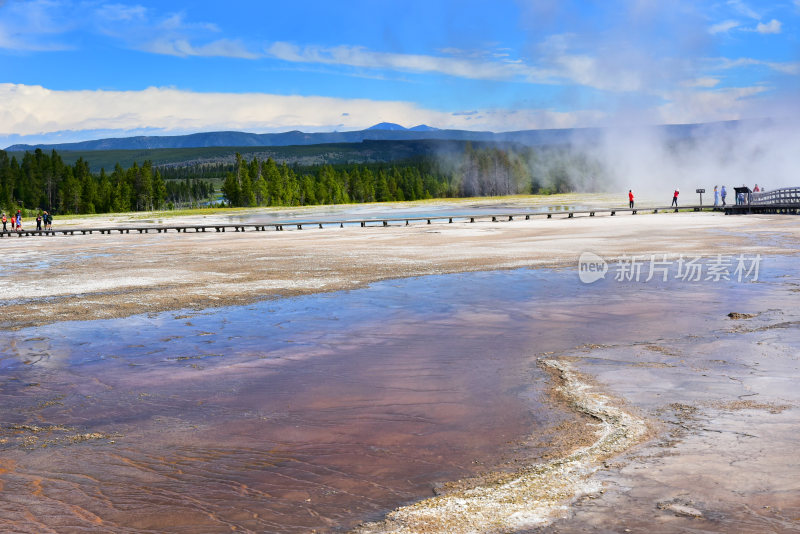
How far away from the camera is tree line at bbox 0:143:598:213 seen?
370ft

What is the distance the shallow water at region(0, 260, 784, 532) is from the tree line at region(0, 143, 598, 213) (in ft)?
330

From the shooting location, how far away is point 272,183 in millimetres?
125312

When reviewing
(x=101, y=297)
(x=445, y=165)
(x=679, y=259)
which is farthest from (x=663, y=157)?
(x=101, y=297)

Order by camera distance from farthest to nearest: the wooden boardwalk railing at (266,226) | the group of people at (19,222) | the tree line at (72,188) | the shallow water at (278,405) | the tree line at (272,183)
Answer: the tree line at (272,183) → the tree line at (72,188) → the group of people at (19,222) → the wooden boardwalk railing at (266,226) → the shallow water at (278,405)

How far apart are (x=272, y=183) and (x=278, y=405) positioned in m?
120

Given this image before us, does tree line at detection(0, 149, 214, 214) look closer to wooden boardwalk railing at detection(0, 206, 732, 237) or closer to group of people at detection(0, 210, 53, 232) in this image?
group of people at detection(0, 210, 53, 232)

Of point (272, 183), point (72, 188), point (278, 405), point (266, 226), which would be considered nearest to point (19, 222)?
point (266, 226)

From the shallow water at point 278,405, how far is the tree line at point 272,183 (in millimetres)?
100518

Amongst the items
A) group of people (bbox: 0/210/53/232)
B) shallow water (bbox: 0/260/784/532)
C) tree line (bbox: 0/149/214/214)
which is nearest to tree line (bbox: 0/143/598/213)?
tree line (bbox: 0/149/214/214)

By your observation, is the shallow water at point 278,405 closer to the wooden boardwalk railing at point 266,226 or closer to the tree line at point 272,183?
the wooden boardwalk railing at point 266,226

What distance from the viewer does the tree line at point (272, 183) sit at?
4441 inches

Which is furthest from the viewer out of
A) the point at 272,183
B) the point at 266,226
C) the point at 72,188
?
the point at 272,183

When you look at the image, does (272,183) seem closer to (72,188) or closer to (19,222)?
(72,188)

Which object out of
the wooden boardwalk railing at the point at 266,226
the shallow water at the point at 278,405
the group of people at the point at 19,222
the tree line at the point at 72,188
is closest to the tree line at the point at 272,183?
the tree line at the point at 72,188
